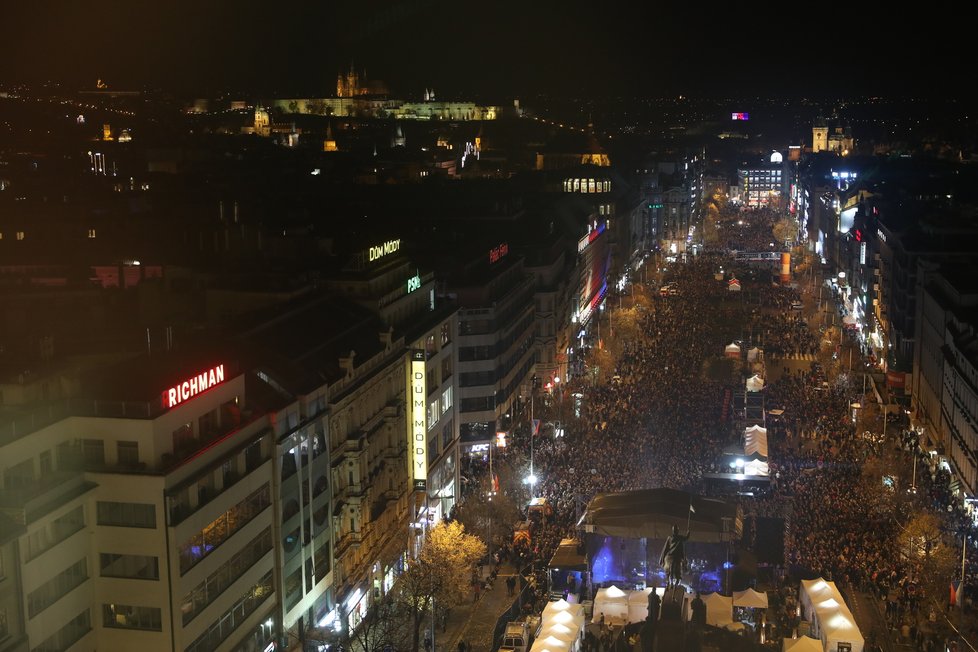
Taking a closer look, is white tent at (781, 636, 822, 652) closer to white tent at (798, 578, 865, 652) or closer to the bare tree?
white tent at (798, 578, 865, 652)

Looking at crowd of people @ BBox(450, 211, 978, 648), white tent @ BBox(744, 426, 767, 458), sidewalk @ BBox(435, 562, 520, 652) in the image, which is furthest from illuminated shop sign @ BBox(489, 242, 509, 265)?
sidewalk @ BBox(435, 562, 520, 652)

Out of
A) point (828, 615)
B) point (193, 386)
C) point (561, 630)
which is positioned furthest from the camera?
point (828, 615)

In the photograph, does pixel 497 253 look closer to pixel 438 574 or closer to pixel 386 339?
pixel 386 339

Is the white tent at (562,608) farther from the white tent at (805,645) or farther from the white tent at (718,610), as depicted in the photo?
the white tent at (805,645)

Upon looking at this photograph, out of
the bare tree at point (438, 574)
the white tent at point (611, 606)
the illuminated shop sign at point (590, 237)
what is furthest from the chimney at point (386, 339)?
the illuminated shop sign at point (590, 237)

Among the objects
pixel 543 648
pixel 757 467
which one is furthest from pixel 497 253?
pixel 543 648

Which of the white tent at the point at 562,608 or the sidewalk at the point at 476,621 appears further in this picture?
the sidewalk at the point at 476,621
